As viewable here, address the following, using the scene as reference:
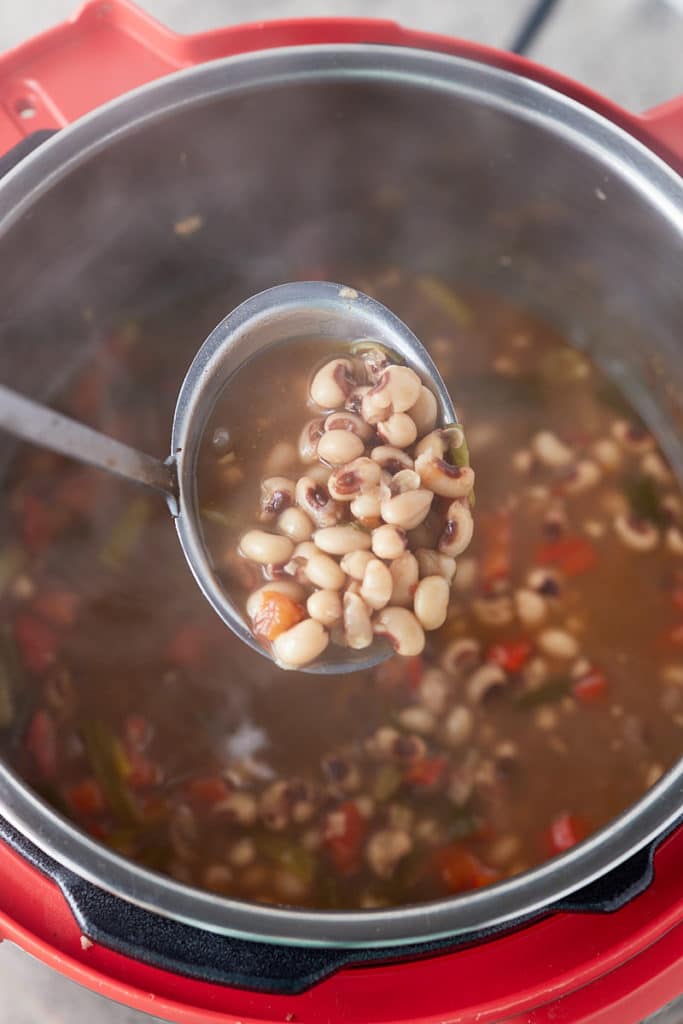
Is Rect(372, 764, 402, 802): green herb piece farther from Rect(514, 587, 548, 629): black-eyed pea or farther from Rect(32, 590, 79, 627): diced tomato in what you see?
Rect(32, 590, 79, 627): diced tomato

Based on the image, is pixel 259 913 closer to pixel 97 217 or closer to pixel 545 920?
pixel 545 920

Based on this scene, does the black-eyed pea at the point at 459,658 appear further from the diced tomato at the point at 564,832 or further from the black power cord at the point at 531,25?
the black power cord at the point at 531,25

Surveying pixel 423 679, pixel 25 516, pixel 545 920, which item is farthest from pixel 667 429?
pixel 25 516

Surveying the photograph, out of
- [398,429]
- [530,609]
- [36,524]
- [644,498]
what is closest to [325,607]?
[398,429]

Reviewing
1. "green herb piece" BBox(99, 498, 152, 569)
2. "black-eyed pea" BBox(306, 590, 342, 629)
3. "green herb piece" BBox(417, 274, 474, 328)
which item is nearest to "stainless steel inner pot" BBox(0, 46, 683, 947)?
"green herb piece" BBox(417, 274, 474, 328)

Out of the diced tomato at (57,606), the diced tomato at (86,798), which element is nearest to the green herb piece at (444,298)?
the diced tomato at (57,606)

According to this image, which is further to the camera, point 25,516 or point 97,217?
point 25,516
